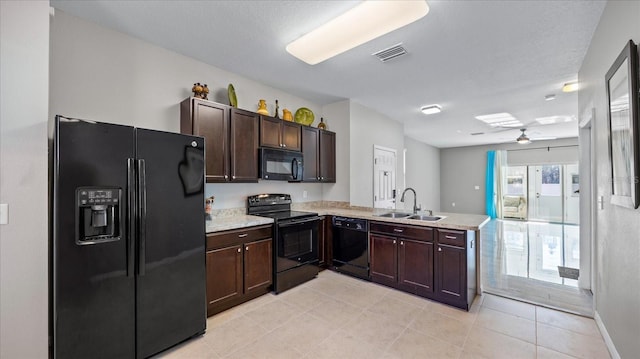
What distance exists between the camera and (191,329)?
7.22ft

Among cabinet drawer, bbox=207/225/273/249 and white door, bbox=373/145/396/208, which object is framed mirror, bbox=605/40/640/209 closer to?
cabinet drawer, bbox=207/225/273/249

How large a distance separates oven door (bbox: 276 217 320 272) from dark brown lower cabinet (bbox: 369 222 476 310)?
2.59 feet

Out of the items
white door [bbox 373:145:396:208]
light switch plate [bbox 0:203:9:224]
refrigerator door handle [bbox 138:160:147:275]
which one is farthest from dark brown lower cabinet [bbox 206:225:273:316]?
white door [bbox 373:145:396:208]

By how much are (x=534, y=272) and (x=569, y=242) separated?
121 inches

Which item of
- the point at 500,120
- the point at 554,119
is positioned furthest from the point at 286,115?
the point at 554,119

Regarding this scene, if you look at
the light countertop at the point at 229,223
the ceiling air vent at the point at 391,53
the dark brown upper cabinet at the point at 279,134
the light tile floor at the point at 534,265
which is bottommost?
the light tile floor at the point at 534,265

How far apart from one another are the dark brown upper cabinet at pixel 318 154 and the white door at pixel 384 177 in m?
0.99

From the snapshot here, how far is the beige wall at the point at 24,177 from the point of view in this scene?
1.53 metres

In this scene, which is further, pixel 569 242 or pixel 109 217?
pixel 569 242

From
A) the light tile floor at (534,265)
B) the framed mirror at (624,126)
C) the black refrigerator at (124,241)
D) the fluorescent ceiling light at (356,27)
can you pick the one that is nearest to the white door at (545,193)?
the light tile floor at (534,265)

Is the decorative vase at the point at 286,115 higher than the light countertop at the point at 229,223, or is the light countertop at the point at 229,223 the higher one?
the decorative vase at the point at 286,115

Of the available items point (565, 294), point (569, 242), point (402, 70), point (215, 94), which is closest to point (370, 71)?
point (402, 70)

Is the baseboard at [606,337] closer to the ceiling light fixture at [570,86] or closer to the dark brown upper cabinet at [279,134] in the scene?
the ceiling light fixture at [570,86]

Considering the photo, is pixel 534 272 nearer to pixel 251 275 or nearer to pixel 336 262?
pixel 336 262
